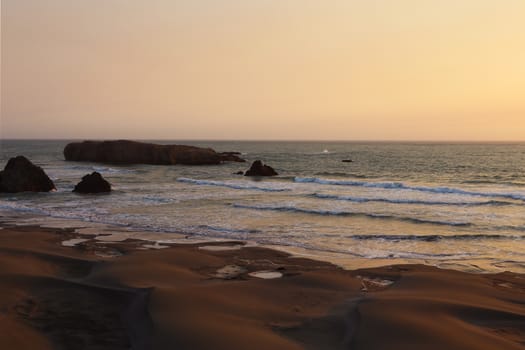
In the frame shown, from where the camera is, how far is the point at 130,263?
34.5 feet

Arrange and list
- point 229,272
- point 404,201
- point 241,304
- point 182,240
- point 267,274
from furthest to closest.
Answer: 1. point 404,201
2. point 182,240
3. point 229,272
4. point 267,274
5. point 241,304

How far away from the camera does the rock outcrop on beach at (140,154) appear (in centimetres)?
6272

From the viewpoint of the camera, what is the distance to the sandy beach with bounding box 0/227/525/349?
252 inches

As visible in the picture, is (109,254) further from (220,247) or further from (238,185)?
(238,185)

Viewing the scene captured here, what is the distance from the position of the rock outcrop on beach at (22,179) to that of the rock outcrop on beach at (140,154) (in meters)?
32.7

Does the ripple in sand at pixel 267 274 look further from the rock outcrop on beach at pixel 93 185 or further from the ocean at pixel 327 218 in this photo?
the rock outcrop on beach at pixel 93 185

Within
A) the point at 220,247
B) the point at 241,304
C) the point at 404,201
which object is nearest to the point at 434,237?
the point at 220,247

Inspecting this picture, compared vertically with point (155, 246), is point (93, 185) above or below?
above

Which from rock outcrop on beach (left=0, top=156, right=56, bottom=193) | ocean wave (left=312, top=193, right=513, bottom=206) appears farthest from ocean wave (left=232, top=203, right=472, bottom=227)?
rock outcrop on beach (left=0, top=156, right=56, bottom=193)

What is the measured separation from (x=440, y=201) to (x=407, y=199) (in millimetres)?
1744

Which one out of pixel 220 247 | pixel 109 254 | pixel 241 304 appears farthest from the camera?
pixel 220 247

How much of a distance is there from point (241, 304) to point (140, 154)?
59.0m

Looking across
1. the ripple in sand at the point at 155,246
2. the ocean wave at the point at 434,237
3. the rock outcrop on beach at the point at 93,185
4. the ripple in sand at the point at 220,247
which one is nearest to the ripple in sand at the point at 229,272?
the ripple in sand at the point at 220,247

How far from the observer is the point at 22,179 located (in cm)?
2872
